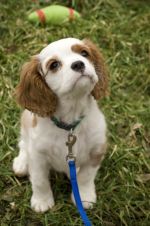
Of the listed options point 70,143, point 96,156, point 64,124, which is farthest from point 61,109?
point 96,156

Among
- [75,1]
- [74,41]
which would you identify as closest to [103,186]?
[74,41]

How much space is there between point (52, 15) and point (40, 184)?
2.05m

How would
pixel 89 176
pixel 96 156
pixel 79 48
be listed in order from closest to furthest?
pixel 79 48 < pixel 96 156 < pixel 89 176

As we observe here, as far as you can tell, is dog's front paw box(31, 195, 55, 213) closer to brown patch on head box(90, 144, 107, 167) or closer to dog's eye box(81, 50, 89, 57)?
brown patch on head box(90, 144, 107, 167)

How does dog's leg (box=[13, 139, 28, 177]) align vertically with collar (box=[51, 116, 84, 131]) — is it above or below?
below

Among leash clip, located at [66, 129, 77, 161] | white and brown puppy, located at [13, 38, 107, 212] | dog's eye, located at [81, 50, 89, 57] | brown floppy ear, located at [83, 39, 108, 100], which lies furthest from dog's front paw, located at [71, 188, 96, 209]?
dog's eye, located at [81, 50, 89, 57]

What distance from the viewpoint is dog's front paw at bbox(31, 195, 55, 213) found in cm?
351

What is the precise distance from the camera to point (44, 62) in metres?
2.90

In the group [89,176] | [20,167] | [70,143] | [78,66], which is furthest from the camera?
[20,167]

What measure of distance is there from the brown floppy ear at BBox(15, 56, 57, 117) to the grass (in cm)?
86

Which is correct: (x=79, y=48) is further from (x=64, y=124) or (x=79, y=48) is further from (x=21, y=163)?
(x=21, y=163)

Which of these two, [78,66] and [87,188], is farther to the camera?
[87,188]

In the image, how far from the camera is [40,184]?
342 cm

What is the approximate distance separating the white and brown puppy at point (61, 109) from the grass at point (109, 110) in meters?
0.14
